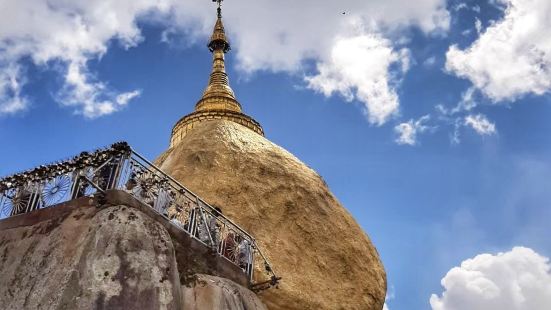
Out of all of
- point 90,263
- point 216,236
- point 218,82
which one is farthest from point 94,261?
point 218,82

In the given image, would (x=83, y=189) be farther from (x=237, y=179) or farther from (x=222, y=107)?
(x=222, y=107)

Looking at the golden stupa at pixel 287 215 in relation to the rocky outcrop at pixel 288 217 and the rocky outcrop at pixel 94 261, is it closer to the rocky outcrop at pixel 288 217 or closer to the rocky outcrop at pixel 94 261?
the rocky outcrop at pixel 288 217

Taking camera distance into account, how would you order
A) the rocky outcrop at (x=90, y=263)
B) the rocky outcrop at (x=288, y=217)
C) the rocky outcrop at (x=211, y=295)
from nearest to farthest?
1. the rocky outcrop at (x=90, y=263)
2. the rocky outcrop at (x=211, y=295)
3. the rocky outcrop at (x=288, y=217)

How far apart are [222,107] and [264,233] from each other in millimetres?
14795

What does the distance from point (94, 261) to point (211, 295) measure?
2882 mm

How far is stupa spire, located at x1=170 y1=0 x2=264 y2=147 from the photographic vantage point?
31.4 m

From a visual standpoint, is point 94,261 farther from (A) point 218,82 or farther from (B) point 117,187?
(A) point 218,82

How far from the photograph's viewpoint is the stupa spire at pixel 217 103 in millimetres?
31438

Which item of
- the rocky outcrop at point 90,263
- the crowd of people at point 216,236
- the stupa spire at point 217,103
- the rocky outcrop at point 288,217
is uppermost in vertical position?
the stupa spire at point 217,103

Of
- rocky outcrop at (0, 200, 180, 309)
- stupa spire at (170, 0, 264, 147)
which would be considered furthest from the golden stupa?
rocky outcrop at (0, 200, 180, 309)

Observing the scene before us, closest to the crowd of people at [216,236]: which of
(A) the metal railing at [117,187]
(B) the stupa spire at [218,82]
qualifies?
(A) the metal railing at [117,187]

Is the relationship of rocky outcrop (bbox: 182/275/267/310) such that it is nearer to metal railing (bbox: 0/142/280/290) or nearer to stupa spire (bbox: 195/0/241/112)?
metal railing (bbox: 0/142/280/290)

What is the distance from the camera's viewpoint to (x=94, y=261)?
11.1 meters

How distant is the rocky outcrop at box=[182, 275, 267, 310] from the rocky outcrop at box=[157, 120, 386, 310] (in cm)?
458
